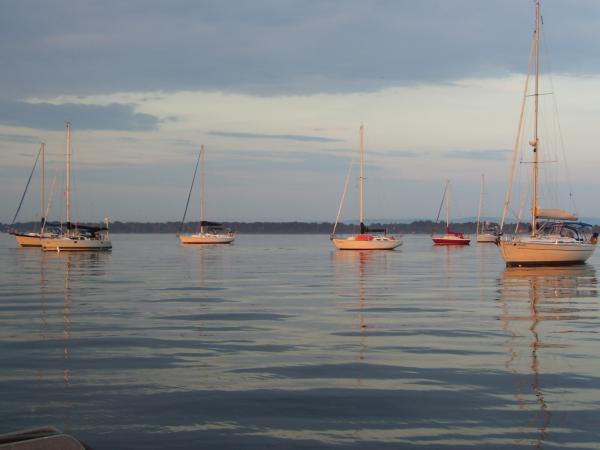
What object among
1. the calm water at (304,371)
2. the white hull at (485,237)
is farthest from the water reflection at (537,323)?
the white hull at (485,237)

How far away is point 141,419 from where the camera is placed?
1016 centimetres

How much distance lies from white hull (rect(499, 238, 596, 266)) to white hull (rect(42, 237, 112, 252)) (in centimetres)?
5079

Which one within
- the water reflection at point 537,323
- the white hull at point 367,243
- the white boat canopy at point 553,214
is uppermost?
the white boat canopy at point 553,214

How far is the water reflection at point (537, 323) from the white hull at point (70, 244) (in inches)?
2155

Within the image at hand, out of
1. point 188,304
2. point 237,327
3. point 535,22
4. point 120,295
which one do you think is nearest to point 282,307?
point 188,304

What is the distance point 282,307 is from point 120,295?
754 cm

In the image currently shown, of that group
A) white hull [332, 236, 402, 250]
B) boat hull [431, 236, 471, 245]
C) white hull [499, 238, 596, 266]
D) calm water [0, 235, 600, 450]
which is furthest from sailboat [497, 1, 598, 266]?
boat hull [431, 236, 471, 245]

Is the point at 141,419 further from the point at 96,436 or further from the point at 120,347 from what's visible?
the point at 120,347

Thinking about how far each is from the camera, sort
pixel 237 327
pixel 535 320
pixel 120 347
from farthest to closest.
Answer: pixel 535 320 → pixel 237 327 → pixel 120 347

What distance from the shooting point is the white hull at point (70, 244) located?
3324 inches

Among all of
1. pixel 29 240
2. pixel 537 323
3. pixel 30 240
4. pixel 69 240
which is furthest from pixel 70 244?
pixel 537 323

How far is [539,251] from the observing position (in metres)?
48.7

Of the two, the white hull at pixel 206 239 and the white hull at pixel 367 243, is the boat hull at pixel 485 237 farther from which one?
the white hull at pixel 206 239

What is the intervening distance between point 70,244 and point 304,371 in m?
75.6
